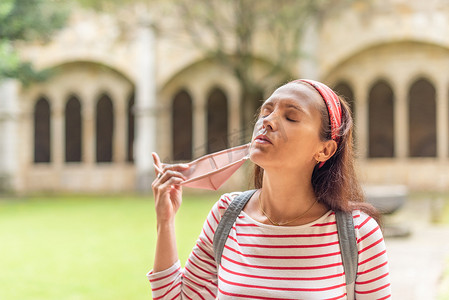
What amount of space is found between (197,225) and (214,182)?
715cm

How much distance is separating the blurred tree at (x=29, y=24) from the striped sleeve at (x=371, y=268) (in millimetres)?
11157

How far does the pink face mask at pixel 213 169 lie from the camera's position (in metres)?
1.25

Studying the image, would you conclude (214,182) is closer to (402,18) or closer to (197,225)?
(197,225)

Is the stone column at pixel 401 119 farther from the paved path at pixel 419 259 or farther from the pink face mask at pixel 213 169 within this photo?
the pink face mask at pixel 213 169

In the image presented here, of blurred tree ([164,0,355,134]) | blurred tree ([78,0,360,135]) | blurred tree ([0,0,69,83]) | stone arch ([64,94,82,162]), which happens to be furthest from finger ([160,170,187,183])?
stone arch ([64,94,82,162])

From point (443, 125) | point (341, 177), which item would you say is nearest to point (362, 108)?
point (443, 125)

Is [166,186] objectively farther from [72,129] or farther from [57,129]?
[72,129]

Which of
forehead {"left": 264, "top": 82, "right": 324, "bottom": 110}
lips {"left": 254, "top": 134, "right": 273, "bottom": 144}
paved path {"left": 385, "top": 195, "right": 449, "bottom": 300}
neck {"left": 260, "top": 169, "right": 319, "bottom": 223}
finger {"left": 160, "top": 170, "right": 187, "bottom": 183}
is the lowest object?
paved path {"left": 385, "top": 195, "right": 449, "bottom": 300}

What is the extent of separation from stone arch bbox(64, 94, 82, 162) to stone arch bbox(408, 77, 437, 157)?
1013cm

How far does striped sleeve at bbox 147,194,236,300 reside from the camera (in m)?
1.29

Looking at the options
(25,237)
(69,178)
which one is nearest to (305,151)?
(25,237)

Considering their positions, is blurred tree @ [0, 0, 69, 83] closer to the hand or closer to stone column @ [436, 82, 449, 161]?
stone column @ [436, 82, 449, 161]

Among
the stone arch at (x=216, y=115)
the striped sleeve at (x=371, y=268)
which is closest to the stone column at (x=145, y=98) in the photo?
the stone arch at (x=216, y=115)

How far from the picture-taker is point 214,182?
1.26m
